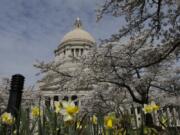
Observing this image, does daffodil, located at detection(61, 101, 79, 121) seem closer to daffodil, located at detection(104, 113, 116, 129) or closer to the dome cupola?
daffodil, located at detection(104, 113, 116, 129)

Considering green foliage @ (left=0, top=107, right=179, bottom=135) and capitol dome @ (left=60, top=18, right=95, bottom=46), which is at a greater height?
capitol dome @ (left=60, top=18, right=95, bottom=46)

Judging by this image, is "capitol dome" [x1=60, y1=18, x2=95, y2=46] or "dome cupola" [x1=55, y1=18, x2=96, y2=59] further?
"capitol dome" [x1=60, y1=18, x2=95, y2=46]

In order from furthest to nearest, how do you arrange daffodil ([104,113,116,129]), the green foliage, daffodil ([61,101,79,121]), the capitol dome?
1. the capitol dome
2. daffodil ([104,113,116,129])
3. the green foliage
4. daffodil ([61,101,79,121])

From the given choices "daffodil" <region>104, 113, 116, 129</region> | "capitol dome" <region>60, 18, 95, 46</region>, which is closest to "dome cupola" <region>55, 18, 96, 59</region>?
"capitol dome" <region>60, 18, 95, 46</region>

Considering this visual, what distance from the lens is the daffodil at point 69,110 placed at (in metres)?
1.43

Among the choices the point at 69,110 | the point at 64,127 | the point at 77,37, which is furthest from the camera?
the point at 77,37

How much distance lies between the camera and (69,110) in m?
1.46

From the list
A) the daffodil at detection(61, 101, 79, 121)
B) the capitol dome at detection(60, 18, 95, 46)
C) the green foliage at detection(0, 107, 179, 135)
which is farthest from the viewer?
the capitol dome at detection(60, 18, 95, 46)

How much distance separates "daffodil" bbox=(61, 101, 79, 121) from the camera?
1.43 meters

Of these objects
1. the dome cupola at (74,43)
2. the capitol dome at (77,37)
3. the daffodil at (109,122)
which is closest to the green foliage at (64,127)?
the daffodil at (109,122)

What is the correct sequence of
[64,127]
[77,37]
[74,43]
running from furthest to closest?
[77,37] < [74,43] < [64,127]

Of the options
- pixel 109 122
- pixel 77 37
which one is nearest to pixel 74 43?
pixel 77 37

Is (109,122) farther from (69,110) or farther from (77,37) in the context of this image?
(77,37)

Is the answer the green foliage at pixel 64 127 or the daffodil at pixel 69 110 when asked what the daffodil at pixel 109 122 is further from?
the daffodil at pixel 69 110
